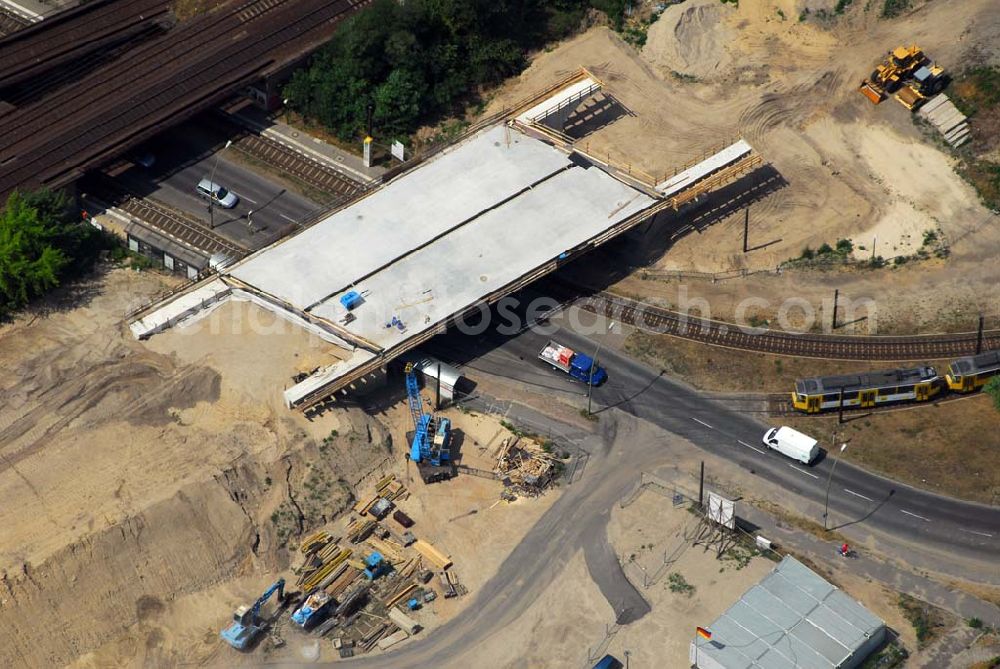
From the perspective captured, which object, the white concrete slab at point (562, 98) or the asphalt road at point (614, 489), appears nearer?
the asphalt road at point (614, 489)

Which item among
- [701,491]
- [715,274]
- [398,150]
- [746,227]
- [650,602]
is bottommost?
[650,602]

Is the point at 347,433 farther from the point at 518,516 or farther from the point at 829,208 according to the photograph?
the point at 829,208

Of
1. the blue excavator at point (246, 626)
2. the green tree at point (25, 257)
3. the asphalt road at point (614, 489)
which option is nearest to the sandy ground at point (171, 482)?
the blue excavator at point (246, 626)

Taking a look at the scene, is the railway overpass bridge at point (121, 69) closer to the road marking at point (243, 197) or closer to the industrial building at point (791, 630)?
the road marking at point (243, 197)

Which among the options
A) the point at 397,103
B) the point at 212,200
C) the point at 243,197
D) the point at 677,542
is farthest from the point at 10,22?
the point at 677,542

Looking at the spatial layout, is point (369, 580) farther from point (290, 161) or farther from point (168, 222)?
point (290, 161)
